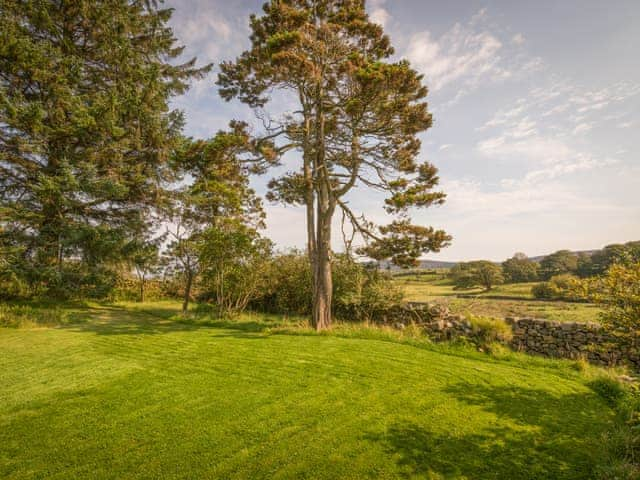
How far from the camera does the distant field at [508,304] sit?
12.3m

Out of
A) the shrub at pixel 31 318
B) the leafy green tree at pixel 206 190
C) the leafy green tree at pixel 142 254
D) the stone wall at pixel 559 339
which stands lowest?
the stone wall at pixel 559 339

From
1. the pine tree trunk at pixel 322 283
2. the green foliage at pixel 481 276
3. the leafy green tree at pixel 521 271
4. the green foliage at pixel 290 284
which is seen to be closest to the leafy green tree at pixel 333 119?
the pine tree trunk at pixel 322 283

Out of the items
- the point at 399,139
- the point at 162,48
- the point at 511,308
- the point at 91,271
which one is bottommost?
the point at 511,308

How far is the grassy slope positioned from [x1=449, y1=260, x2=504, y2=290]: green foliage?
62.1 ft

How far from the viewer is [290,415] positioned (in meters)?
3.88

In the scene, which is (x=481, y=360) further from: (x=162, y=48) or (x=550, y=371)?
(x=162, y=48)

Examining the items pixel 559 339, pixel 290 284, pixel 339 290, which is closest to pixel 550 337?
pixel 559 339

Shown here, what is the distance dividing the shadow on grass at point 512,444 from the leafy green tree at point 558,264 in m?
23.9

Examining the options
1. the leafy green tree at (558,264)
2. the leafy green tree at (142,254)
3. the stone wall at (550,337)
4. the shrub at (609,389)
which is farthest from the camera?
the leafy green tree at (558,264)

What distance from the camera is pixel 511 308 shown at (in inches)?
617

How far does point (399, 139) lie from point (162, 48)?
1690 centimetres

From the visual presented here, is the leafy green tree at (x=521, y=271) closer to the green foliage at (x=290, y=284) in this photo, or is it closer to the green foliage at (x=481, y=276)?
the green foliage at (x=481, y=276)

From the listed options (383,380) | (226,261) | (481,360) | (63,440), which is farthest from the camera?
(226,261)

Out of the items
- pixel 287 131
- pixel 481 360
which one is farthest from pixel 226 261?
pixel 481 360
